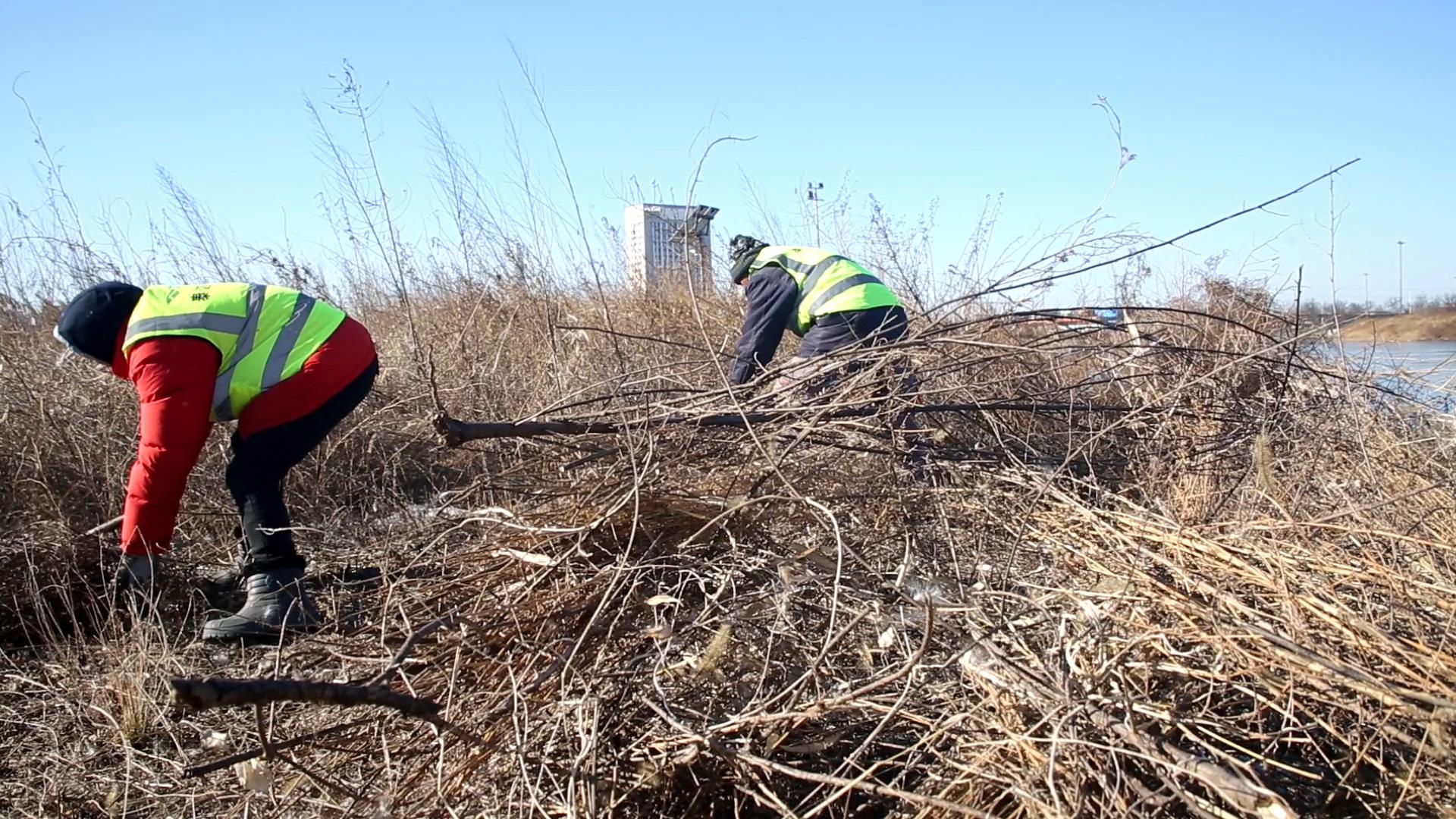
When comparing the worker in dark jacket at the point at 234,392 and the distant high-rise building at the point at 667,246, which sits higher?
the distant high-rise building at the point at 667,246

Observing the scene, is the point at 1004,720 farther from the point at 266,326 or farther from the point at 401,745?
the point at 266,326

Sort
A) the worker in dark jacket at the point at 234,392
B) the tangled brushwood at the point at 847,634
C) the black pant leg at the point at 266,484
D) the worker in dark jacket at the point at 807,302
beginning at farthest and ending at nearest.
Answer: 1. the worker in dark jacket at the point at 807,302
2. the black pant leg at the point at 266,484
3. the worker in dark jacket at the point at 234,392
4. the tangled brushwood at the point at 847,634

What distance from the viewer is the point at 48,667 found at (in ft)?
7.34

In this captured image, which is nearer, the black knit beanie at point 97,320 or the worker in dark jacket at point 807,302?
the black knit beanie at point 97,320

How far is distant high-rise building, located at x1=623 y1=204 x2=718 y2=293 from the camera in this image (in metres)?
5.62

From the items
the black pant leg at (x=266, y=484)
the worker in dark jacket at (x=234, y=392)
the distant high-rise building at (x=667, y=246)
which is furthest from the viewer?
the distant high-rise building at (x=667, y=246)

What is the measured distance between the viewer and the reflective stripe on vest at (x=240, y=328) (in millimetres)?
2512

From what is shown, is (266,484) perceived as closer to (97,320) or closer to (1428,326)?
(97,320)

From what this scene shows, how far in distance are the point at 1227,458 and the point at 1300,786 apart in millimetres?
1635

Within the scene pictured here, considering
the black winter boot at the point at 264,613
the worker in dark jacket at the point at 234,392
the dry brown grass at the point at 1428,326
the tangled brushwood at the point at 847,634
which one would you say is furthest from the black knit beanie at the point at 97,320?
the dry brown grass at the point at 1428,326

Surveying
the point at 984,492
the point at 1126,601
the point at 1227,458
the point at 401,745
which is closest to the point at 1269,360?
the point at 1227,458

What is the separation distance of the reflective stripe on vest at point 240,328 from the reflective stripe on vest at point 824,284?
1963mm

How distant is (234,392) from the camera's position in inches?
104

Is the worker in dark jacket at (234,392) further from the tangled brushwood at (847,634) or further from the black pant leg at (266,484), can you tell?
the tangled brushwood at (847,634)
